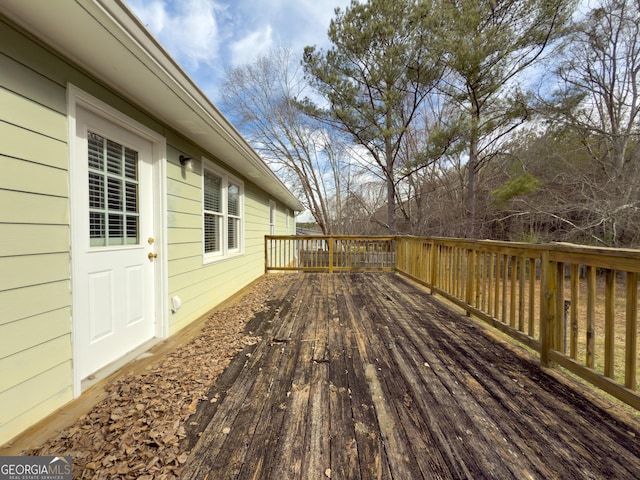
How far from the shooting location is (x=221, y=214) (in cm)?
383

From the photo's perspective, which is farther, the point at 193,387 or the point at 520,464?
the point at 193,387

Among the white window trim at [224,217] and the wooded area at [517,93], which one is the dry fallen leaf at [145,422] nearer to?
the white window trim at [224,217]

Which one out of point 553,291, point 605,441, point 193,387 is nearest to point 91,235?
point 193,387

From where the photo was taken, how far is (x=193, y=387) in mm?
1689

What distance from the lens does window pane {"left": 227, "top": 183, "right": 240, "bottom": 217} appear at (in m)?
4.29

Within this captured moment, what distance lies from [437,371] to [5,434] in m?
2.59

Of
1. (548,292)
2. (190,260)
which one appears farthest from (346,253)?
(548,292)

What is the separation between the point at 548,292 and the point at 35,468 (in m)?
3.27

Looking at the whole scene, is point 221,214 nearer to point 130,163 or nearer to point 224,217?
point 224,217

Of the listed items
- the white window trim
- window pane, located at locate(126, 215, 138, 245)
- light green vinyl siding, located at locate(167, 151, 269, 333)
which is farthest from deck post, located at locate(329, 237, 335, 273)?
window pane, located at locate(126, 215, 138, 245)

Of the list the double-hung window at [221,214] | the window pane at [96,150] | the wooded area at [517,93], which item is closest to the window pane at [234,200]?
the double-hung window at [221,214]

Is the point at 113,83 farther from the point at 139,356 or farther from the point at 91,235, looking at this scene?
the point at 139,356

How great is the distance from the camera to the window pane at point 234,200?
4.29 metres

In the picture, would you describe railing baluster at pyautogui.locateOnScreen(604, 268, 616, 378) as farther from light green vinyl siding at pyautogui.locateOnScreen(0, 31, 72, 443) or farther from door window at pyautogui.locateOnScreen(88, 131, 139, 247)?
door window at pyautogui.locateOnScreen(88, 131, 139, 247)
